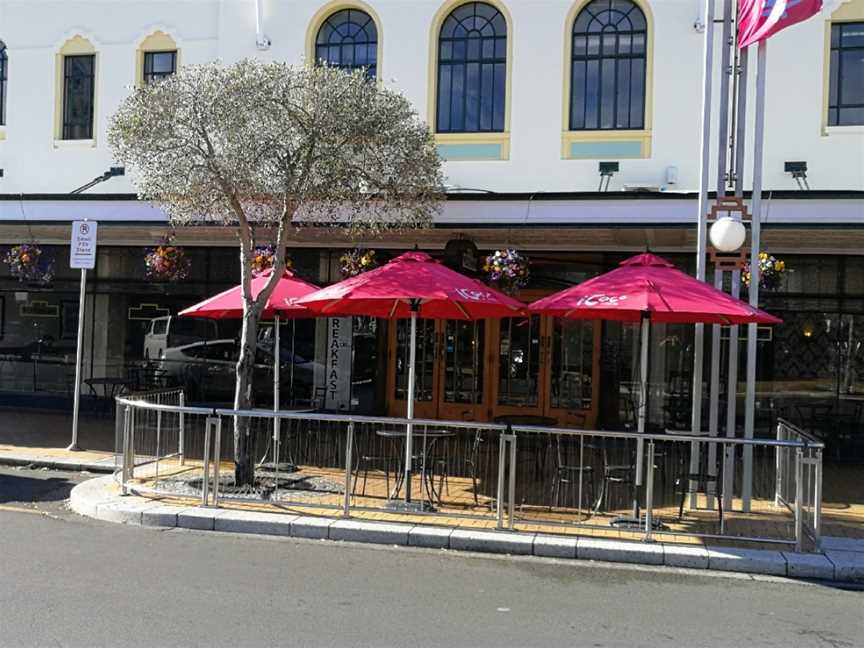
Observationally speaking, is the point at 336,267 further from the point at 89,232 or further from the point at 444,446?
the point at 444,446

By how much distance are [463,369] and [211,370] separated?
5.08 metres

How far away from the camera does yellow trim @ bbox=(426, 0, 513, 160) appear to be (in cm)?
1397

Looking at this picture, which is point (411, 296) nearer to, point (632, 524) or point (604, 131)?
point (632, 524)

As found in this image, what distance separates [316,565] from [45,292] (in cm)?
1239

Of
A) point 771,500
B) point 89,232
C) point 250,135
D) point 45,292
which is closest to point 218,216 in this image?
point 250,135

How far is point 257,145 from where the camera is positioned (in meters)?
8.98

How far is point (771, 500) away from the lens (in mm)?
9492

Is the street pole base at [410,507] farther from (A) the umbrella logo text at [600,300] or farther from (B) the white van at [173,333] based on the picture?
(B) the white van at [173,333]

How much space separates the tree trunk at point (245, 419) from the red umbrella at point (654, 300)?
333 centimetres

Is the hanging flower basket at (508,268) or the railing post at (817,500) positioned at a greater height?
the hanging flower basket at (508,268)

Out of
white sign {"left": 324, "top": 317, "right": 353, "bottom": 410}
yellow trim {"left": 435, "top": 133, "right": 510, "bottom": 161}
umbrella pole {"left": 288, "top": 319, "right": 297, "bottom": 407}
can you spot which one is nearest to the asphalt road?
white sign {"left": 324, "top": 317, "right": 353, "bottom": 410}

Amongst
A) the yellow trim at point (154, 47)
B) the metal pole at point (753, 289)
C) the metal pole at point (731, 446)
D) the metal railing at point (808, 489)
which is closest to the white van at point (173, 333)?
the yellow trim at point (154, 47)

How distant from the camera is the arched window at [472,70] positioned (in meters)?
14.2

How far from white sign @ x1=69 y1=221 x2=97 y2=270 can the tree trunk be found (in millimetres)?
3734
